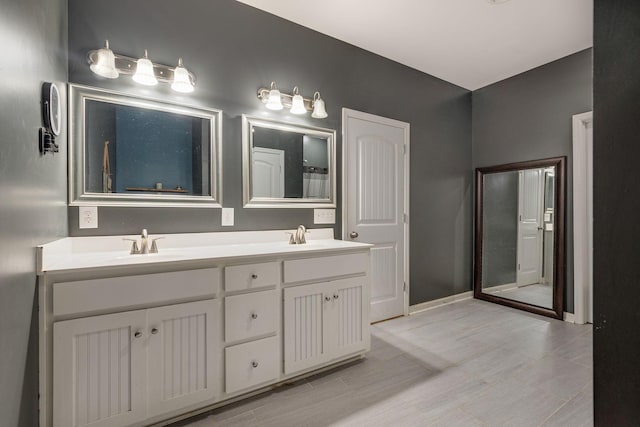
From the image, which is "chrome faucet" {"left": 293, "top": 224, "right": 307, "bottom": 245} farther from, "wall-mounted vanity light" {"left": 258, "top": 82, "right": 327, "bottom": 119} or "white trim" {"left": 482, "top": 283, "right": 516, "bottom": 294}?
"white trim" {"left": 482, "top": 283, "right": 516, "bottom": 294}

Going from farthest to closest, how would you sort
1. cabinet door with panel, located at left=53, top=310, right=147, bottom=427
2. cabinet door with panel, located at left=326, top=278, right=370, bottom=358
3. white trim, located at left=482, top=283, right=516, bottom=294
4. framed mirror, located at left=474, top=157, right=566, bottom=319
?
white trim, located at left=482, top=283, right=516, bottom=294, framed mirror, located at left=474, top=157, right=566, bottom=319, cabinet door with panel, located at left=326, top=278, right=370, bottom=358, cabinet door with panel, located at left=53, top=310, right=147, bottom=427

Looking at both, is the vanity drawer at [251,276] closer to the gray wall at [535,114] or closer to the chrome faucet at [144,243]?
the chrome faucet at [144,243]

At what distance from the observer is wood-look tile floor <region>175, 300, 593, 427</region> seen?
159 cm

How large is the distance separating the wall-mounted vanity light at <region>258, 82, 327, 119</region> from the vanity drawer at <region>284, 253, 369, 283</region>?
117cm

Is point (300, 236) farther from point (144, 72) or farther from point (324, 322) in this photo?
point (144, 72)

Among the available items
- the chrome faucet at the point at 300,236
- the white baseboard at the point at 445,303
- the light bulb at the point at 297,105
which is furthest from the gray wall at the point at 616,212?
the white baseboard at the point at 445,303

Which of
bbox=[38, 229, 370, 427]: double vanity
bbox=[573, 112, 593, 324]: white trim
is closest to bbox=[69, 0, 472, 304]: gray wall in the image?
bbox=[38, 229, 370, 427]: double vanity

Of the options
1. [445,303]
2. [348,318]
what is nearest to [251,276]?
[348,318]

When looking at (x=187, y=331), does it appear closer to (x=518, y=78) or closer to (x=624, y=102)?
(x=624, y=102)

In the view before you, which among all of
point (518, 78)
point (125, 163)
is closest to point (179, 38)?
point (125, 163)

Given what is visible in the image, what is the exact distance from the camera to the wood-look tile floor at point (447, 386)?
62.6 inches

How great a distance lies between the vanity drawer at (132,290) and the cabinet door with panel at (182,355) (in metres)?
0.06

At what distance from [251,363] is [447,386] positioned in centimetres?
120

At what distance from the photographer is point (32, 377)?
1178 mm
